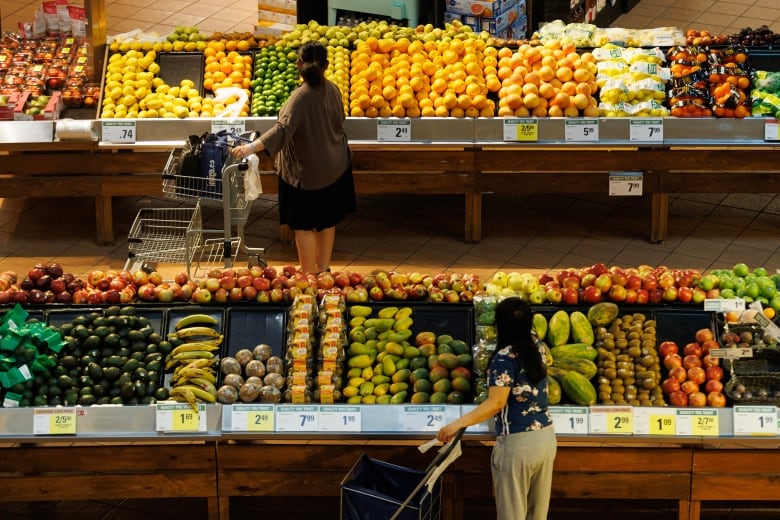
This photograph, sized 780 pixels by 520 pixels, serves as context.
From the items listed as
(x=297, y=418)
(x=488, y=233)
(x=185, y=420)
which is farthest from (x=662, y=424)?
(x=488, y=233)

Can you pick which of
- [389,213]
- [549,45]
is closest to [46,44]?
[389,213]

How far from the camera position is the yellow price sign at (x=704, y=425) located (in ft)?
18.2

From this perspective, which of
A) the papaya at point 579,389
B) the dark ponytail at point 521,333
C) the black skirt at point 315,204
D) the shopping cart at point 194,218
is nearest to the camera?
the dark ponytail at point 521,333

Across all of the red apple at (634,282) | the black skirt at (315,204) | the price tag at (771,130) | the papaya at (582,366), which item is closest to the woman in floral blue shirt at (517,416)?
the papaya at (582,366)

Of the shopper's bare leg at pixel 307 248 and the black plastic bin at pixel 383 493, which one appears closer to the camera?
the black plastic bin at pixel 383 493

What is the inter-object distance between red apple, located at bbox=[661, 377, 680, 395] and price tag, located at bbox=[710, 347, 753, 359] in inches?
9.2

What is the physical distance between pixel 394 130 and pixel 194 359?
3.10 m

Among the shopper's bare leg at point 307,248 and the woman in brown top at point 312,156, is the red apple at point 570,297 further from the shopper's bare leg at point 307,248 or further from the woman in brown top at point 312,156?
the shopper's bare leg at point 307,248

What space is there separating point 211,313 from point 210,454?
2.68 ft

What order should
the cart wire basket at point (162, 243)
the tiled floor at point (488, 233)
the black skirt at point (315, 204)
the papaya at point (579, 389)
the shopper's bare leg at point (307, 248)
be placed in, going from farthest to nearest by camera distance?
the tiled floor at point (488, 233) → the shopper's bare leg at point (307, 248) → the black skirt at point (315, 204) → the cart wire basket at point (162, 243) → the papaya at point (579, 389)

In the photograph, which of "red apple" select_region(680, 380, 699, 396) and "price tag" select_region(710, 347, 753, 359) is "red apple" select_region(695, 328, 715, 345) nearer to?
"price tag" select_region(710, 347, 753, 359)

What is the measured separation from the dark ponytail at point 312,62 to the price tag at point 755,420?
121 inches

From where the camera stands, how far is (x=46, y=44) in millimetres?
10102

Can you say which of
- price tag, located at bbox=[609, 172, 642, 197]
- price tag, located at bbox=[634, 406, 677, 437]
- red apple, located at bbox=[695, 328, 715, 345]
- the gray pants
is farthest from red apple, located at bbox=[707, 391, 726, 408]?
price tag, located at bbox=[609, 172, 642, 197]
